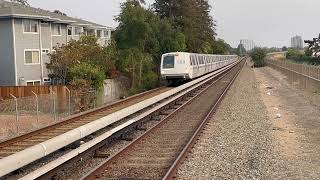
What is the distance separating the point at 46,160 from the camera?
11.5 m

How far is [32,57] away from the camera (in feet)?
146

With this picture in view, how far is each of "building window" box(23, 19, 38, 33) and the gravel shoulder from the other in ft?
88.8

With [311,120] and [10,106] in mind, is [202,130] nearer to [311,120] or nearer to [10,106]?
[311,120]

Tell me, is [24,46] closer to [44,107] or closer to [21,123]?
[44,107]

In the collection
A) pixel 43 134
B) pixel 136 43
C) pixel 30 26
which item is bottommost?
pixel 43 134

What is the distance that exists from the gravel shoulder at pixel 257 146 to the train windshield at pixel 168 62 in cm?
1638

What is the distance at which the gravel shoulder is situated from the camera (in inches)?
390

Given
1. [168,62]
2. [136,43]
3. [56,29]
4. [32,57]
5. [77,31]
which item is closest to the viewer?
[168,62]

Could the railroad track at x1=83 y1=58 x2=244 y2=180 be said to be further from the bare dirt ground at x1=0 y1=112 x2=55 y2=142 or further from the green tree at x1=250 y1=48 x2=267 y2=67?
the green tree at x1=250 y1=48 x2=267 y2=67

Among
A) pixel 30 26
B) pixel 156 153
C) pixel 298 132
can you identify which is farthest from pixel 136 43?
pixel 156 153

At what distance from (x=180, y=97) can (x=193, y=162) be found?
15.6 metres

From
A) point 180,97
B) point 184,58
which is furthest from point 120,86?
point 180,97

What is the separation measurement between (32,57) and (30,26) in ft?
8.88

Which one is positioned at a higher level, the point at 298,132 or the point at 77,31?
the point at 77,31
